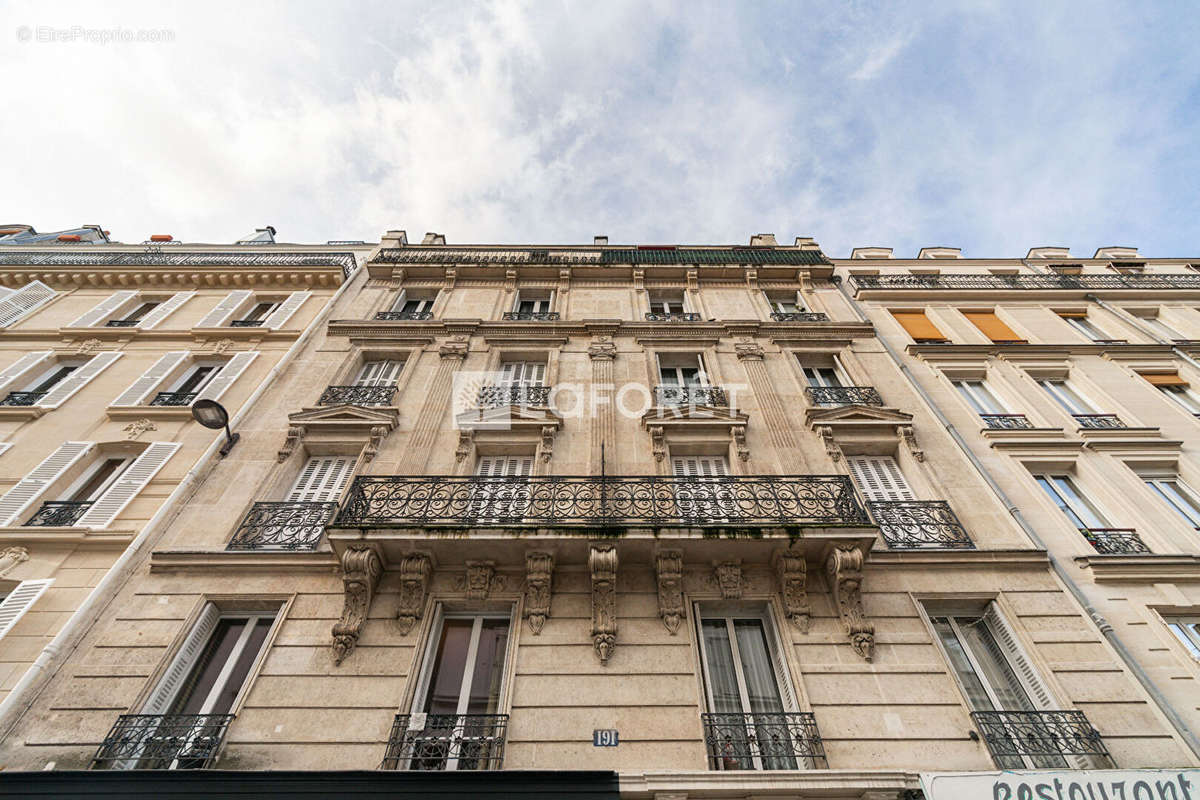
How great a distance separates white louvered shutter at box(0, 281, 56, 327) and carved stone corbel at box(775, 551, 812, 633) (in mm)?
16432

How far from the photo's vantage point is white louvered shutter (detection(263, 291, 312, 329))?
11994mm

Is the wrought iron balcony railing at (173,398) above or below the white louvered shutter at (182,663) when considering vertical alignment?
above

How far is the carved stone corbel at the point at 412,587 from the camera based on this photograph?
6.51 metres

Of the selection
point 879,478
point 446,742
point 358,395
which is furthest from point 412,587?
point 879,478

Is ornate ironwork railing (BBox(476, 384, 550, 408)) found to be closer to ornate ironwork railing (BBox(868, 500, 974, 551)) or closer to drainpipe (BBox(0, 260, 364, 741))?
drainpipe (BBox(0, 260, 364, 741))

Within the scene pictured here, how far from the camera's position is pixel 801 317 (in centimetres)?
1253

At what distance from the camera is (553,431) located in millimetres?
9117

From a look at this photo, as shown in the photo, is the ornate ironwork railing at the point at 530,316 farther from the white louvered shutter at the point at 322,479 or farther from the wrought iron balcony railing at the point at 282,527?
the wrought iron balcony railing at the point at 282,527

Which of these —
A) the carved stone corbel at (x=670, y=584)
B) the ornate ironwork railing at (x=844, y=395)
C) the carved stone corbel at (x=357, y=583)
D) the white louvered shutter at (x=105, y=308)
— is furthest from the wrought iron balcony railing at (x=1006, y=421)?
the white louvered shutter at (x=105, y=308)

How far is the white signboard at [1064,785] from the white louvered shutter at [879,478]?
3847mm

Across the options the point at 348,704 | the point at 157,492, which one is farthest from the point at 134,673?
the point at 157,492

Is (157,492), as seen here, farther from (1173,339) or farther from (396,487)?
(1173,339)

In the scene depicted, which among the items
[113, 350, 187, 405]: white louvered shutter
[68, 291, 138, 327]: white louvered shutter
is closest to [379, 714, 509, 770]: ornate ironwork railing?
[113, 350, 187, 405]: white louvered shutter

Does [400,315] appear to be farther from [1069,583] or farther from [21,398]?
[1069,583]
